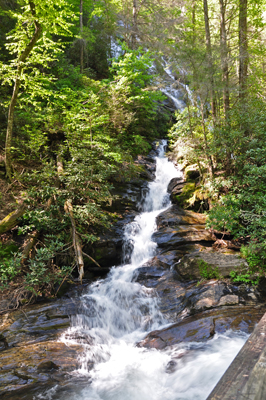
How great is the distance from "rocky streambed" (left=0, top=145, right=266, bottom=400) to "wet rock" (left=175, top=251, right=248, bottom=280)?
0.02 meters

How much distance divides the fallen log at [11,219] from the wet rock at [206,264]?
486 cm

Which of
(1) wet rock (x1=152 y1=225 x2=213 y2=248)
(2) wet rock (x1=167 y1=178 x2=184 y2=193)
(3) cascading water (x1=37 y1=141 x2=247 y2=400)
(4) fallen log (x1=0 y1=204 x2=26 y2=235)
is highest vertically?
(2) wet rock (x1=167 y1=178 x2=184 y2=193)

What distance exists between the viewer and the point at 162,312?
6.06 metres

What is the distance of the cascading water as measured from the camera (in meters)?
3.84

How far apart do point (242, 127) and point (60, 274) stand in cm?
750

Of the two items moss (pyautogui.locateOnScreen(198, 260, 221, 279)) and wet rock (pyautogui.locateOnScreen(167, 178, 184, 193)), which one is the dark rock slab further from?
wet rock (pyautogui.locateOnScreen(167, 178, 184, 193))

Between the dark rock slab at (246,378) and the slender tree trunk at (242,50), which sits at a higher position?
the slender tree trunk at (242,50)

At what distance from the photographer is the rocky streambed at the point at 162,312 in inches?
165

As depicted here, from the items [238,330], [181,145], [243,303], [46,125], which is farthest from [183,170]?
[238,330]

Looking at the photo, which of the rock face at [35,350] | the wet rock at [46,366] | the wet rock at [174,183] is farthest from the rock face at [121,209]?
the wet rock at [46,366]

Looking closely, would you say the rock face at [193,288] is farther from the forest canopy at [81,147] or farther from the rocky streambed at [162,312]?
the forest canopy at [81,147]

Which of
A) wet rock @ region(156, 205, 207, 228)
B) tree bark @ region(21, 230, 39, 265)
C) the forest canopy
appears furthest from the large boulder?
wet rock @ region(156, 205, 207, 228)

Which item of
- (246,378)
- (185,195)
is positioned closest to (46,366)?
(246,378)

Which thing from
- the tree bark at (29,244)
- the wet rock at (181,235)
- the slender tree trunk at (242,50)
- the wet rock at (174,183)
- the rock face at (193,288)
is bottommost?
the rock face at (193,288)
